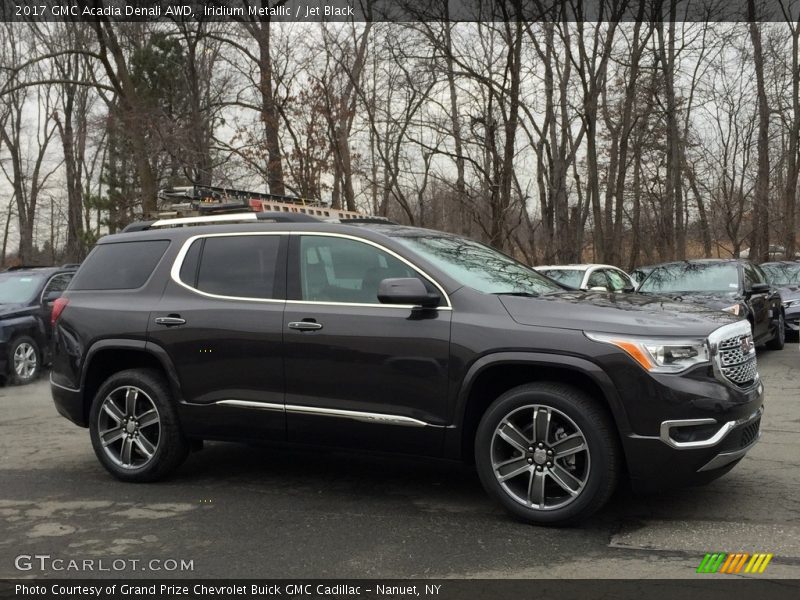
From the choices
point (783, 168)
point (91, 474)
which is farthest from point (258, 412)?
point (783, 168)

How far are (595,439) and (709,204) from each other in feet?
96.1

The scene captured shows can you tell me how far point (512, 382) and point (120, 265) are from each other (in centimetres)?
320

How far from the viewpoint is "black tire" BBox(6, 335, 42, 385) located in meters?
11.0

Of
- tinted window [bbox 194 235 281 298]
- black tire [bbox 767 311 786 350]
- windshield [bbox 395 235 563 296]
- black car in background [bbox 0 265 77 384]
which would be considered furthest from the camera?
black tire [bbox 767 311 786 350]

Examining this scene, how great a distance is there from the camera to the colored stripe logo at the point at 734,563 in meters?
3.73

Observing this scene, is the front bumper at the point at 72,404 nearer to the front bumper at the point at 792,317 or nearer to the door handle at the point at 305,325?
the door handle at the point at 305,325

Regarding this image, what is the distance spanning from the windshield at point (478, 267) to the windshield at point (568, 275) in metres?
6.86

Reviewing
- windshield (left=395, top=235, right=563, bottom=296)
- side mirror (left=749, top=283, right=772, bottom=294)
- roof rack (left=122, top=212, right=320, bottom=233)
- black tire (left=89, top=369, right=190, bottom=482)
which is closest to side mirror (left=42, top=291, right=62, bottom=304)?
roof rack (left=122, top=212, right=320, bottom=233)

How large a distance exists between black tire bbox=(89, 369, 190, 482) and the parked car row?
681 centimetres

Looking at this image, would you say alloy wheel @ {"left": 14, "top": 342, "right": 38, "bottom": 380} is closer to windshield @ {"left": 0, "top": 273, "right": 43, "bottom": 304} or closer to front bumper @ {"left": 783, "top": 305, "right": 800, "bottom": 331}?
windshield @ {"left": 0, "top": 273, "right": 43, "bottom": 304}

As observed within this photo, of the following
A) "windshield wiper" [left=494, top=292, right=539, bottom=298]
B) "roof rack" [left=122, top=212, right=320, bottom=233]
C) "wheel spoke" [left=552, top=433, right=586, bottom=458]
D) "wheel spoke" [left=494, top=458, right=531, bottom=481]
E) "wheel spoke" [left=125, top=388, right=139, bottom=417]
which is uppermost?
"roof rack" [left=122, top=212, right=320, bottom=233]

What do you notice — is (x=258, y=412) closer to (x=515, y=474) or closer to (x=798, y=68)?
(x=515, y=474)

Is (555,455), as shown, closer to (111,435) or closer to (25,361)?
(111,435)

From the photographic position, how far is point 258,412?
509 centimetres
